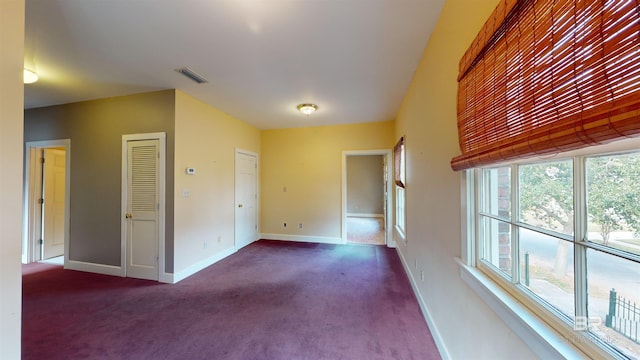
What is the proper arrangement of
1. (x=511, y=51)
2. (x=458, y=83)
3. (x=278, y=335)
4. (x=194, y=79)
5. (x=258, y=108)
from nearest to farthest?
(x=511, y=51)
(x=458, y=83)
(x=278, y=335)
(x=194, y=79)
(x=258, y=108)

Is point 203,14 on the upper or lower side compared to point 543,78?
upper

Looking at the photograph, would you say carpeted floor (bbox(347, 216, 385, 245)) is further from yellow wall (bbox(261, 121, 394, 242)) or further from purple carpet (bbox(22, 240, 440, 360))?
purple carpet (bbox(22, 240, 440, 360))

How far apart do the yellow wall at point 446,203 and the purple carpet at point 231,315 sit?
502mm

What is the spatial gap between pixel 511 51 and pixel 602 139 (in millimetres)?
557

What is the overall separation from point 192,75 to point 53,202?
4.04 meters

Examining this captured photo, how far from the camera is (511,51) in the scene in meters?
0.92

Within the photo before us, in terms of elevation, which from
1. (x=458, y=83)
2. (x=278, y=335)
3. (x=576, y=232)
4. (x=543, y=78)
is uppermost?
(x=458, y=83)

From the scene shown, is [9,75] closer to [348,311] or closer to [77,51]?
[77,51]

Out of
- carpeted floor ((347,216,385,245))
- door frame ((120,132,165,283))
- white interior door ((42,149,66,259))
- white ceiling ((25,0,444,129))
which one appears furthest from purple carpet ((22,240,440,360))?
white ceiling ((25,0,444,129))

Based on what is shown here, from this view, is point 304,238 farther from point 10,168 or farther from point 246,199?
point 10,168

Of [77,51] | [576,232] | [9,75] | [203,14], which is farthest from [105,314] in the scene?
[576,232]

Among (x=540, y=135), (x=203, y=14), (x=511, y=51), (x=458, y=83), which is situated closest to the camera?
(x=540, y=135)

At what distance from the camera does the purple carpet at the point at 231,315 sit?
1.90 m

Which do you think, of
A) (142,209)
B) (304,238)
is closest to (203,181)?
(142,209)
